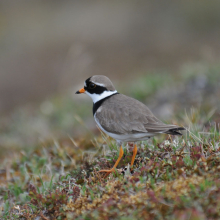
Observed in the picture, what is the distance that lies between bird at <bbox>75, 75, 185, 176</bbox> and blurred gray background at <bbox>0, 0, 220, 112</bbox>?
14559mm

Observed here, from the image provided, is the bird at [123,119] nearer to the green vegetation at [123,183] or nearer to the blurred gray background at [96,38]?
the green vegetation at [123,183]

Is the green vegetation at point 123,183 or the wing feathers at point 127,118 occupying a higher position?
the wing feathers at point 127,118

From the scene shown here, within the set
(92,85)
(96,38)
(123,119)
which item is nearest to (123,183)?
(123,119)

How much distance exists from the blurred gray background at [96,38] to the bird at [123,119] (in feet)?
47.8

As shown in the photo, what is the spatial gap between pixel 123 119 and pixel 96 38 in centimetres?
2328

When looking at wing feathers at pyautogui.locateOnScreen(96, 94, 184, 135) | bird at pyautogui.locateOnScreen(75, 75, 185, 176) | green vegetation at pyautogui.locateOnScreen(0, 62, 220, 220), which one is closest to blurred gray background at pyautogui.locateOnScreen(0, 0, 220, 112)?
green vegetation at pyautogui.locateOnScreen(0, 62, 220, 220)

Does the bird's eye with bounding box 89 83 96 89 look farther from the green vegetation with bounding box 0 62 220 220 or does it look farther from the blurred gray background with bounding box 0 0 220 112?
the blurred gray background with bounding box 0 0 220 112

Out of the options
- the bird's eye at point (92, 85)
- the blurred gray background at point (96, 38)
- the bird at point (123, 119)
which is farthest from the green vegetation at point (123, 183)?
the blurred gray background at point (96, 38)

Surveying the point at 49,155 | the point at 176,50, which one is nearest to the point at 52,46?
the point at 176,50

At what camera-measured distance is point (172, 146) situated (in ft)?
15.7

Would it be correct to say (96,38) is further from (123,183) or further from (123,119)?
(123,183)

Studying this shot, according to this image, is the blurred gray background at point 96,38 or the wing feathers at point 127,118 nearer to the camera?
the wing feathers at point 127,118

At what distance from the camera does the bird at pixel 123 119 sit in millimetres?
4789

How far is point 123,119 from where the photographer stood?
5066 millimetres
